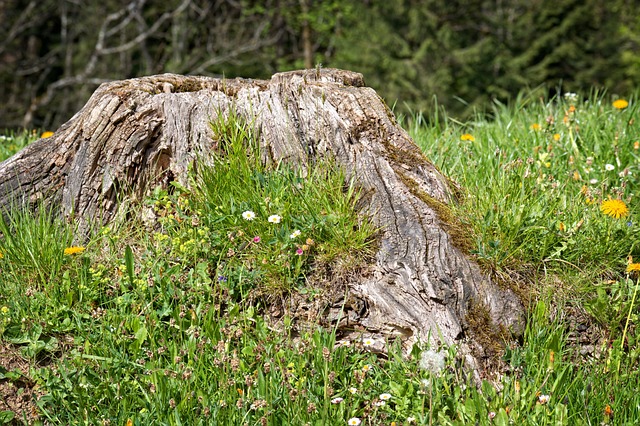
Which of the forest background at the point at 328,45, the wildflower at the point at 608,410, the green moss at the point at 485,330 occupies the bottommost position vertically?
the forest background at the point at 328,45

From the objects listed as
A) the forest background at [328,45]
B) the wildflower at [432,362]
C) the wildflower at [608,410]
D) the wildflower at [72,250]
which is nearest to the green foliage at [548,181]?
the wildflower at [432,362]

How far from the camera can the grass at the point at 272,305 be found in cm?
258

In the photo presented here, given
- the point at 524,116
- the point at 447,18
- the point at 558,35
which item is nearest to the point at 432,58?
the point at 447,18

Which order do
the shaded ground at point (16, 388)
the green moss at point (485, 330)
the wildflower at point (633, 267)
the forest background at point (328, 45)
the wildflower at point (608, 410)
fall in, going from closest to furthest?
the wildflower at point (608, 410)
the shaded ground at point (16, 388)
the green moss at point (485, 330)
the wildflower at point (633, 267)
the forest background at point (328, 45)

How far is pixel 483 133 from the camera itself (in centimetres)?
465

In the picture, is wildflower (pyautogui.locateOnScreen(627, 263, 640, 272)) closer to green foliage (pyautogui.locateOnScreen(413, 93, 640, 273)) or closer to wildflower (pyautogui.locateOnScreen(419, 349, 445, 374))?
green foliage (pyautogui.locateOnScreen(413, 93, 640, 273))

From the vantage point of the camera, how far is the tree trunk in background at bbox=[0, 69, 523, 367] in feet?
10.2

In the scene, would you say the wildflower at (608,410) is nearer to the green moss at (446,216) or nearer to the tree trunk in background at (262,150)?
the tree trunk in background at (262,150)

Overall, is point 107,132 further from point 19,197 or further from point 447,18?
point 447,18

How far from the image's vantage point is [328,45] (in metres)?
23.0

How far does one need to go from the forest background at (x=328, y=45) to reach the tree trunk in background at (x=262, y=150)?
45.2 feet

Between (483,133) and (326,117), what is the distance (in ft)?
5.43

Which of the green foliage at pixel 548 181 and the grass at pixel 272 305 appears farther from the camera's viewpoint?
the green foliage at pixel 548 181

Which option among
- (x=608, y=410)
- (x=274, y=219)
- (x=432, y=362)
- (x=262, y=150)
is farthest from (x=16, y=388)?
(x=608, y=410)
